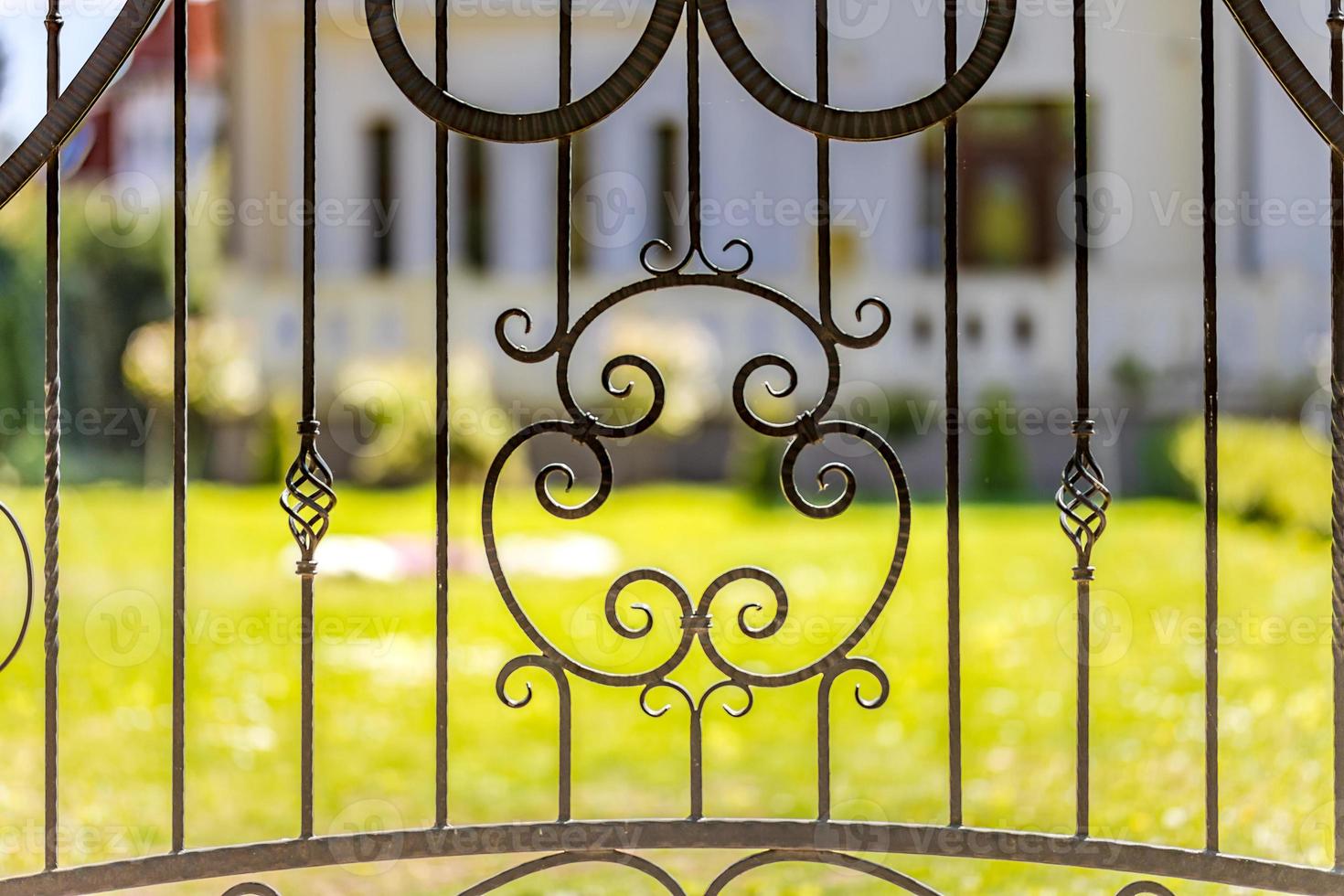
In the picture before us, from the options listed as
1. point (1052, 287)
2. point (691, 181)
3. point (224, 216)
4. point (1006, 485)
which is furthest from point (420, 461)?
point (691, 181)

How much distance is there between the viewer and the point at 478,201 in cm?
952

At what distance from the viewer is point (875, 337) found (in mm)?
1176

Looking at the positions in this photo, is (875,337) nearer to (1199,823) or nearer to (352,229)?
(1199,823)

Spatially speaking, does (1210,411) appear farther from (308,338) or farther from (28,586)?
(28,586)

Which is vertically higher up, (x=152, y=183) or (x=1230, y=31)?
(x=1230, y=31)

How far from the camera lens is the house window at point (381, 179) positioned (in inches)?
377

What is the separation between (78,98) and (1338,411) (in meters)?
1.28

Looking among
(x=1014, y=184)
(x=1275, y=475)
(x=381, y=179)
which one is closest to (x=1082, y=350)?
(x=1275, y=475)

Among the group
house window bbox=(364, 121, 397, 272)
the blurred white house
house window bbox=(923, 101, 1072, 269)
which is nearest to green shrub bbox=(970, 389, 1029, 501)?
the blurred white house

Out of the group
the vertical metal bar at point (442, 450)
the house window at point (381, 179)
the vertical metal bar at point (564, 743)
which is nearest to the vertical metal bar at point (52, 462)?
the vertical metal bar at point (442, 450)

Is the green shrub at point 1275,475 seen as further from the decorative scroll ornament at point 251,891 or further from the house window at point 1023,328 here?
the decorative scroll ornament at point 251,891

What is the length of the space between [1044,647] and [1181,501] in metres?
4.10

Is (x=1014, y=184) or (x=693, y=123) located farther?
(x=1014, y=184)

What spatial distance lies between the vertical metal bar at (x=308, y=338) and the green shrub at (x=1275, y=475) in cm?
502
